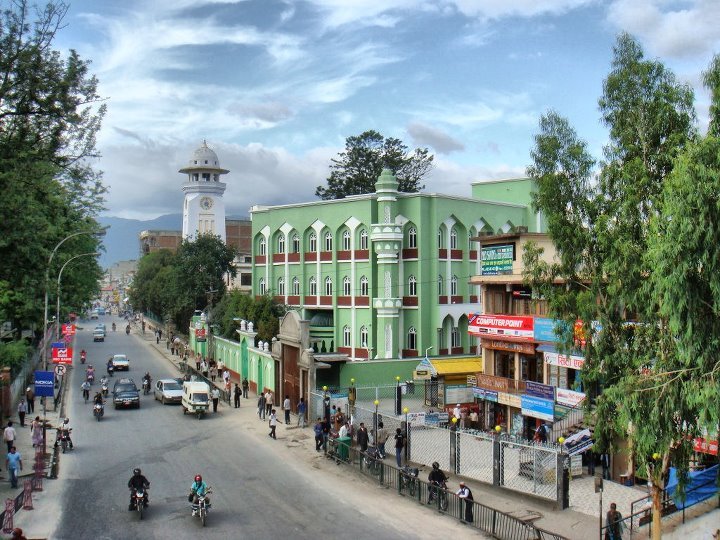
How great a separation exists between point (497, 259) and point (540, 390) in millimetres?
6518

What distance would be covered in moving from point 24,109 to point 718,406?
17169 millimetres

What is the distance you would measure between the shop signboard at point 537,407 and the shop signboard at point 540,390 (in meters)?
0.19

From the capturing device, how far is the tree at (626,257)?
41.2 ft

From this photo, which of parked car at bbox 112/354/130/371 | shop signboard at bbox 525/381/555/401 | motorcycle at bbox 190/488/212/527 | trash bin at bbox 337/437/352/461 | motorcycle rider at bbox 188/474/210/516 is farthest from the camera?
parked car at bbox 112/354/130/371

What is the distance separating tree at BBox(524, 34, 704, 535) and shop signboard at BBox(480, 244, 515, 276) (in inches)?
447

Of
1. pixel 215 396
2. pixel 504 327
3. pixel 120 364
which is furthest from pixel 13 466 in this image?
pixel 120 364

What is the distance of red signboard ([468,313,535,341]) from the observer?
2748cm

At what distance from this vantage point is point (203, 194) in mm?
89375

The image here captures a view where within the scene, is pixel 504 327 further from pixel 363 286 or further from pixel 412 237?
pixel 363 286

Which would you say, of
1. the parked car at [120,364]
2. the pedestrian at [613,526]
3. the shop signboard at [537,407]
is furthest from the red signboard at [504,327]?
the parked car at [120,364]

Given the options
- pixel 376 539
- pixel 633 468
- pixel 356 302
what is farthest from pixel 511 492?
pixel 356 302

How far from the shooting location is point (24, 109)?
59.3ft

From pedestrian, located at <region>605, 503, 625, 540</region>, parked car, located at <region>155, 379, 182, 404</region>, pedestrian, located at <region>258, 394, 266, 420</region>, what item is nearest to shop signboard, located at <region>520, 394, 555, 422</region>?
pedestrian, located at <region>605, 503, 625, 540</region>

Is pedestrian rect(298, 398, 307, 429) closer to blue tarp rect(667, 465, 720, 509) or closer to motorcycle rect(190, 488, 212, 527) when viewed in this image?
motorcycle rect(190, 488, 212, 527)
